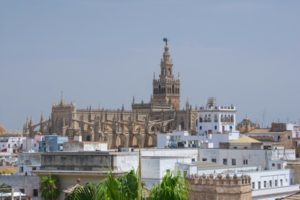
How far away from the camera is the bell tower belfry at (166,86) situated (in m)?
125

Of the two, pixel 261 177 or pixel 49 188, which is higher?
pixel 261 177

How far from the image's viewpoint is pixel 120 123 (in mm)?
102250

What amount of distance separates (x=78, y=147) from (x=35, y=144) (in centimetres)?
2314

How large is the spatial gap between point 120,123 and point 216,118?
21003 mm

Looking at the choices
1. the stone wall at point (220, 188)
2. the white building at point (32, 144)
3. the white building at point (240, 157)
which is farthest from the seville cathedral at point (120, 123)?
the stone wall at point (220, 188)

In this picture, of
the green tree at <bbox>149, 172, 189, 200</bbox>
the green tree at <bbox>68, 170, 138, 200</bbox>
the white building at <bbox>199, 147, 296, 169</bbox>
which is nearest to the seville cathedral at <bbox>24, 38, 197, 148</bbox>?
the white building at <bbox>199, 147, 296, 169</bbox>

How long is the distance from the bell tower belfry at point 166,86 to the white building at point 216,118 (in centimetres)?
3632

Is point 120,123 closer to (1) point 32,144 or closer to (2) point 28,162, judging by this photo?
(1) point 32,144

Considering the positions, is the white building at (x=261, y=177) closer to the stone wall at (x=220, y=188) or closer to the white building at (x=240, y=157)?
the white building at (x=240, y=157)

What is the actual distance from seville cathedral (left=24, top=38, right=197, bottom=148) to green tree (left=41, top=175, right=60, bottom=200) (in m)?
51.4

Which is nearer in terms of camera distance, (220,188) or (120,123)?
(220,188)

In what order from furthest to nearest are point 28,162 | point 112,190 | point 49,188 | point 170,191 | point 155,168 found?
point 28,162
point 49,188
point 155,168
point 170,191
point 112,190

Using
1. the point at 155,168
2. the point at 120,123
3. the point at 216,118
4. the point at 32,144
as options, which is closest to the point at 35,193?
the point at 155,168

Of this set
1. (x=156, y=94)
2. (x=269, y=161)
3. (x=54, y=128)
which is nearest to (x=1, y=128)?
(x=54, y=128)
